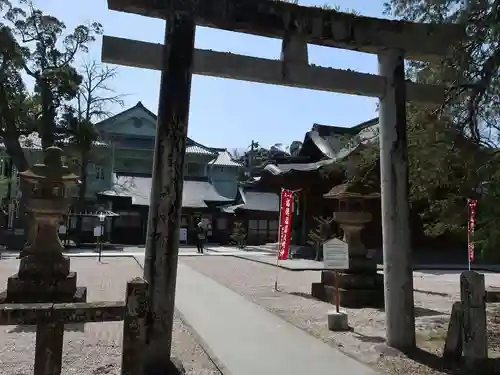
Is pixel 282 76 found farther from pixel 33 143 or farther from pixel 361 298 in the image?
pixel 33 143

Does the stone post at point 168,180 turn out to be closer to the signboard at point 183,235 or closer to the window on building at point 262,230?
the signboard at point 183,235

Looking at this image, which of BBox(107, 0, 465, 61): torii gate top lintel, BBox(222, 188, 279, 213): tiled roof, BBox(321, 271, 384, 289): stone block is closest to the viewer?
BBox(107, 0, 465, 61): torii gate top lintel

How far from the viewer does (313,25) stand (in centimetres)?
600

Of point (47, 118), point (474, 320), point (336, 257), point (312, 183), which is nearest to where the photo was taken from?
point (474, 320)

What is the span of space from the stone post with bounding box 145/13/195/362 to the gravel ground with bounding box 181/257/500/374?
2711 mm

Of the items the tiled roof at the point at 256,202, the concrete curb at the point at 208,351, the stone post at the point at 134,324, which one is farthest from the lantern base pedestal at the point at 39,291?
the tiled roof at the point at 256,202

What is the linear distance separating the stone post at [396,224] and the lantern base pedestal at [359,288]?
396 cm

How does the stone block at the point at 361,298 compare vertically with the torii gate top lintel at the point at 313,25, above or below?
below

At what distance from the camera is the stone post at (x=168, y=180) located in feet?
16.1

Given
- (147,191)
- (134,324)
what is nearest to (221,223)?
(147,191)

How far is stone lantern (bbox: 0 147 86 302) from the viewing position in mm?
7740

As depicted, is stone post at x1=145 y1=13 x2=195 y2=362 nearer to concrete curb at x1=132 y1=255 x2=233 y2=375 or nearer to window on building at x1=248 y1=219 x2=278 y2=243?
concrete curb at x1=132 y1=255 x2=233 y2=375

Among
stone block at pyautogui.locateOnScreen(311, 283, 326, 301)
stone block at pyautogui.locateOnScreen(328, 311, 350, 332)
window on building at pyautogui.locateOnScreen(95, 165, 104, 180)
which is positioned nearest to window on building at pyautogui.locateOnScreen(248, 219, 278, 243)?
window on building at pyautogui.locateOnScreen(95, 165, 104, 180)

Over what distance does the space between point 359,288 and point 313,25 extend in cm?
644
